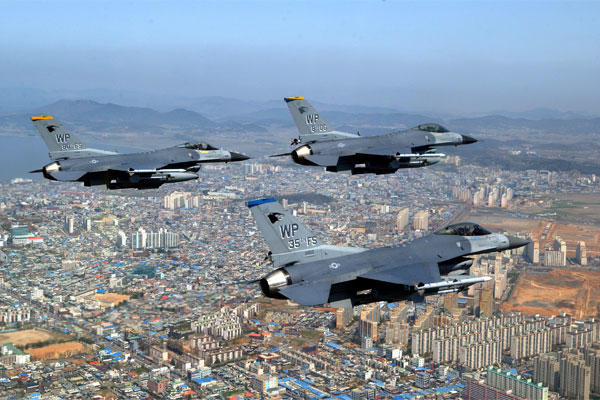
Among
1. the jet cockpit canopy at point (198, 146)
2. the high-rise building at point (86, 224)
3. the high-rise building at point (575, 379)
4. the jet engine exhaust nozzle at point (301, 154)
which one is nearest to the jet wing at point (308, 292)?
the jet engine exhaust nozzle at point (301, 154)

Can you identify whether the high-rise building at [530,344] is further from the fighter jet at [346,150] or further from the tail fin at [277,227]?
the tail fin at [277,227]

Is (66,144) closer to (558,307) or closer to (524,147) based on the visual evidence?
(558,307)

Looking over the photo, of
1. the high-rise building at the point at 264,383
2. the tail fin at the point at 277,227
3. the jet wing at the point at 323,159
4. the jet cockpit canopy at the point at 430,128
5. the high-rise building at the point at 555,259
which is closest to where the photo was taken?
the tail fin at the point at 277,227

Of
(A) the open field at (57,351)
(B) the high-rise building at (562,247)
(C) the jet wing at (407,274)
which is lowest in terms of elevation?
(A) the open field at (57,351)

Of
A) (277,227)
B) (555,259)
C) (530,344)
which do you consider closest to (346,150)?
(277,227)

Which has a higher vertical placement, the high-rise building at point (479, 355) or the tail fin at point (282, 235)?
the tail fin at point (282, 235)

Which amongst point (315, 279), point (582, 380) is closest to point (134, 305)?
point (582, 380)

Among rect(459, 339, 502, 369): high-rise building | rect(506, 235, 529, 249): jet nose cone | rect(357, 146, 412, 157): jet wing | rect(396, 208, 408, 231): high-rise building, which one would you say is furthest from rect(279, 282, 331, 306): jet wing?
rect(396, 208, 408, 231): high-rise building

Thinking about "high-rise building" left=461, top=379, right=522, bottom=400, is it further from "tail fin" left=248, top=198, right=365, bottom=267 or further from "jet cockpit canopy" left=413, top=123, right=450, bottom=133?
"tail fin" left=248, top=198, right=365, bottom=267
